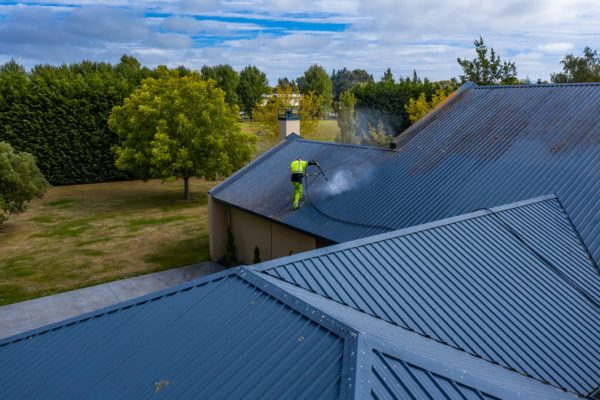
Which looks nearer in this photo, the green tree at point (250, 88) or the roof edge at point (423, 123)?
the roof edge at point (423, 123)

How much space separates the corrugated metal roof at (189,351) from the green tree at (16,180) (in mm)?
16863

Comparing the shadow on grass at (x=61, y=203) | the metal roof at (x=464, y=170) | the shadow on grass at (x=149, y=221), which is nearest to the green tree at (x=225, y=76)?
the shadow on grass at (x=61, y=203)

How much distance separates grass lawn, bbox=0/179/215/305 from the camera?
55.4 feet

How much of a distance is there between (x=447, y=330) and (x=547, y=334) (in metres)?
1.73

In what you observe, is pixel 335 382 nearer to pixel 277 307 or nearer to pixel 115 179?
pixel 277 307

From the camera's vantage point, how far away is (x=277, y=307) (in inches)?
223

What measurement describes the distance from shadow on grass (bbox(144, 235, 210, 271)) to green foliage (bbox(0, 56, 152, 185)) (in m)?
15.4

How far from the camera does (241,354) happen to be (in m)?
5.15

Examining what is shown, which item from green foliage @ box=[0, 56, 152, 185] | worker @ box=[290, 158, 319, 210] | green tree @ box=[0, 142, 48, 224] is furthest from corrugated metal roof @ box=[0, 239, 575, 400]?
green foliage @ box=[0, 56, 152, 185]

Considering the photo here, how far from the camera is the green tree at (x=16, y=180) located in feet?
69.7

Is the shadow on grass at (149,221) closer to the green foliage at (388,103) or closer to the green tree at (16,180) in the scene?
the green tree at (16,180)

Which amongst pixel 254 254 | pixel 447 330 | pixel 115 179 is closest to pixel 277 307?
pixel 447 330

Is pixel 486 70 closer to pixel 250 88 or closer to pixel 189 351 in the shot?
pixel 189 351

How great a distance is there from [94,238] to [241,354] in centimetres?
1819
